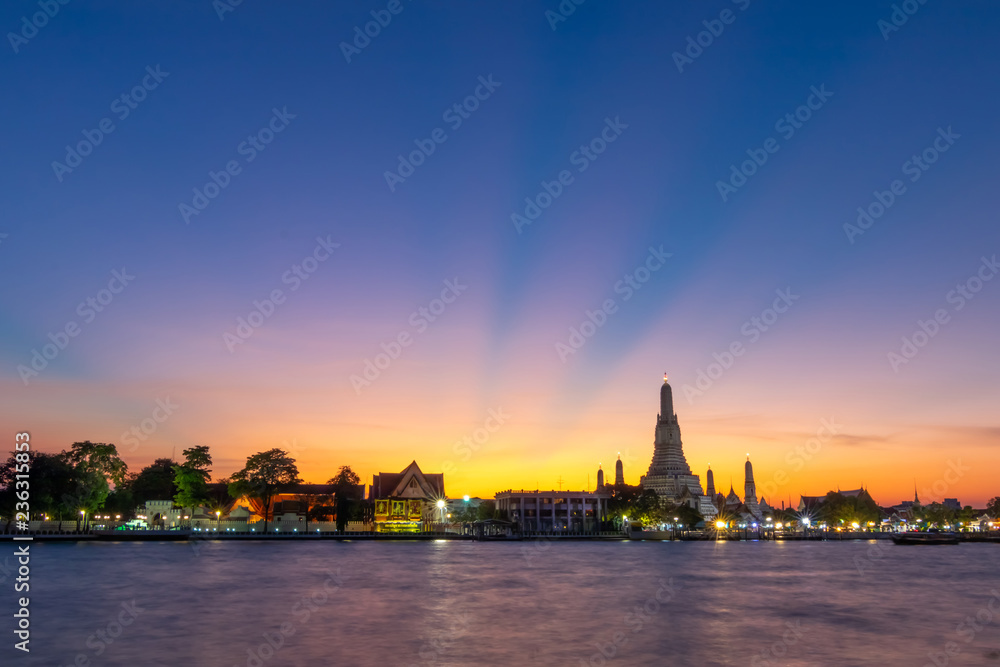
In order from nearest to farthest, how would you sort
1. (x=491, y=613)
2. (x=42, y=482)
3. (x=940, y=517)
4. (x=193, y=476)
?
(x=491, y=613) → (x=42, y=482) → (x=193, y=476) → (x=940, y=517)

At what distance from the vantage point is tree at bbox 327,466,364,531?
119438mm

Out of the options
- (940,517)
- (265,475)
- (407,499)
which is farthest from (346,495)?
(940,517)

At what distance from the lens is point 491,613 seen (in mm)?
37594

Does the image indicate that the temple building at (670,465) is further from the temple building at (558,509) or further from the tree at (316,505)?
the tree at (316,505)

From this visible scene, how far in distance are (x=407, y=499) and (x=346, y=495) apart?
41.5 ft

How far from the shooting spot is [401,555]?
80000mm

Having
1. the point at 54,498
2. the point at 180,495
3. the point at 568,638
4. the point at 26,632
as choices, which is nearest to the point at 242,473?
the point at 180,495

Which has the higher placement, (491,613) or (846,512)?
(846,512)

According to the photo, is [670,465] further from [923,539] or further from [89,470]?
[89,470]

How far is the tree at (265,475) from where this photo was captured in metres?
107

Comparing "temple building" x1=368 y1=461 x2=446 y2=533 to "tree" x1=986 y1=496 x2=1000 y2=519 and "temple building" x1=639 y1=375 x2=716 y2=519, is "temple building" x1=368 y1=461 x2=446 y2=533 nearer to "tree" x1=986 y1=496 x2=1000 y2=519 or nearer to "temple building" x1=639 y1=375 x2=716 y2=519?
"temple building" x1=639 y1=375 x2=716 y2=519

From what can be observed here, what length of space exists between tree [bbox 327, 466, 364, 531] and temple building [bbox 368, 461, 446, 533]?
4323 mm

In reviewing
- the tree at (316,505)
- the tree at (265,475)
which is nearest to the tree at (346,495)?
the tree at (316,505)

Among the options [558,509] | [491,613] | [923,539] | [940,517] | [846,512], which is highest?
[558,509]
